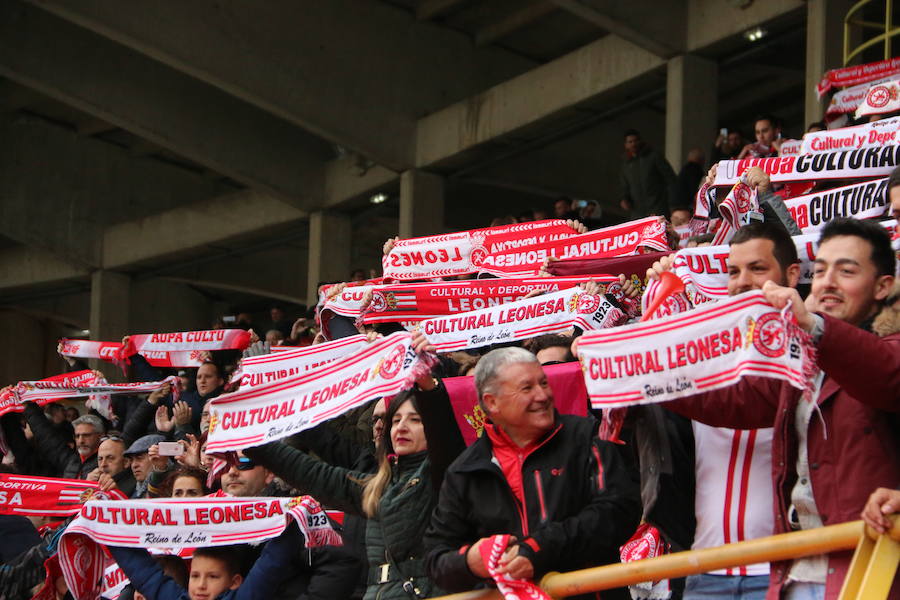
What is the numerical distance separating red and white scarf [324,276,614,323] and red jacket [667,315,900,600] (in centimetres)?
431

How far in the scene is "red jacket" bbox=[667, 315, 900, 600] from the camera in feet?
11.5

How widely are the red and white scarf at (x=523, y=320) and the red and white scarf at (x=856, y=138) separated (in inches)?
65.1

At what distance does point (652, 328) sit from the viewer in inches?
161

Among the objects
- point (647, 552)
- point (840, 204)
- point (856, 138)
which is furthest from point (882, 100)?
point (647, 552)

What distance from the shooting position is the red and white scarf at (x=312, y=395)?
5.06 metres

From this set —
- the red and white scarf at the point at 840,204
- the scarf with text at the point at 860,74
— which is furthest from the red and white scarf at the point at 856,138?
the scarf with text at the point at 860,74

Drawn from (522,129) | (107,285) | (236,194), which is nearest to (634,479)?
(522,129)

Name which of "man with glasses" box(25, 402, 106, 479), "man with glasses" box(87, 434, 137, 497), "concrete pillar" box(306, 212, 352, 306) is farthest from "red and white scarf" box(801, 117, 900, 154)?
"concrete pillar" box(306, 212, 352, 306)

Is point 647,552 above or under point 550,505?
under

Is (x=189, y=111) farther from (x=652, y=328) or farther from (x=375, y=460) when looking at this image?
(x=652, y=328)

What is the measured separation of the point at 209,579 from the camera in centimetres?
615

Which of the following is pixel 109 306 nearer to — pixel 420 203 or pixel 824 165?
pixel 420 203

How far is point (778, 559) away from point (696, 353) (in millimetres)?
613

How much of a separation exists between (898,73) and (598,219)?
3.20m
